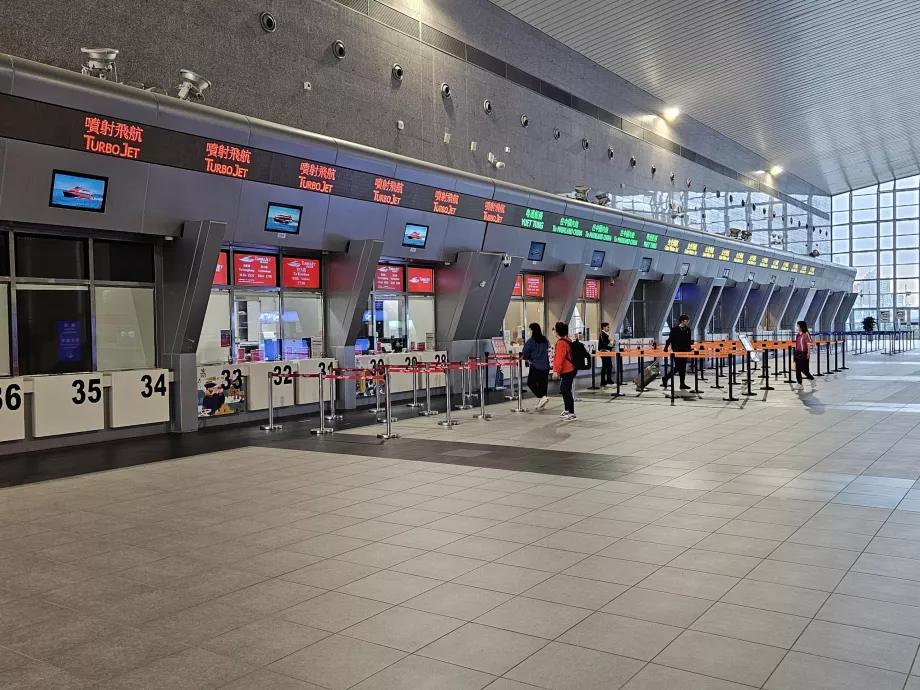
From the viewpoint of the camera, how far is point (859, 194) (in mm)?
49875

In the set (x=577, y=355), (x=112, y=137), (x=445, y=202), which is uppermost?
(x=445, y=202)

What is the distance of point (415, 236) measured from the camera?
1642 cm

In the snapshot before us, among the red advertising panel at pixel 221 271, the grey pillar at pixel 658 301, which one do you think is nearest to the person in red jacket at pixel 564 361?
the red advertising panel at pixel 221 271

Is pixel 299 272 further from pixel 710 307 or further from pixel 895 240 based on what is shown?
pixel 895 240

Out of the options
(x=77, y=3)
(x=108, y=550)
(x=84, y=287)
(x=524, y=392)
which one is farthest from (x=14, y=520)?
(x=524, y=392)

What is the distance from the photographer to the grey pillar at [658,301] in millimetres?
28156

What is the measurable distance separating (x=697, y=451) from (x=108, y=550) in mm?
6858

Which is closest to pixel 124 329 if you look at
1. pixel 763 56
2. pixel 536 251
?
pixel 536 251

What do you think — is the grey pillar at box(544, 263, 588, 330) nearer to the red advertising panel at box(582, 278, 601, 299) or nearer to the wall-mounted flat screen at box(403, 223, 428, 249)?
the red advertising panel at box(582, 278, 601, 299)

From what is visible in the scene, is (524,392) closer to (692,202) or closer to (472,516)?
(472,516)

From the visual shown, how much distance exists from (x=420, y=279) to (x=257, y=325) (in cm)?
487

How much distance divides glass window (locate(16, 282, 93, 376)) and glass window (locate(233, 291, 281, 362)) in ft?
9.66

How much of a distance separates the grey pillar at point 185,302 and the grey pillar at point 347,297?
3.32 metres

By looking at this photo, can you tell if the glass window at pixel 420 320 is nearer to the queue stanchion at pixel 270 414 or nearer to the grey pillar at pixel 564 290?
the grey pillar at pixel 564 290
